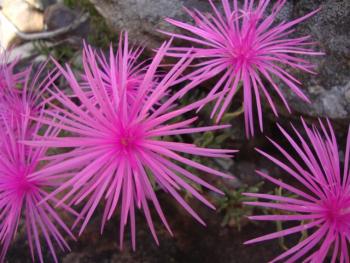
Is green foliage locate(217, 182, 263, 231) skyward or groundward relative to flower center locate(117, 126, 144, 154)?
skyward

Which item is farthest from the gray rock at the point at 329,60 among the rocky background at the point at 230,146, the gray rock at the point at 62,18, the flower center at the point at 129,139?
the gray rock at the point at 62,18

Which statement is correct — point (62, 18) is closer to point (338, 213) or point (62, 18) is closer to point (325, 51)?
point (325, 51)

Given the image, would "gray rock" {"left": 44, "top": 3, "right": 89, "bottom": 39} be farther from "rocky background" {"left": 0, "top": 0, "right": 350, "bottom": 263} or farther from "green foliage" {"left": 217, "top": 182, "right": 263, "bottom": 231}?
"green foliage" {"left": 217, "top": 182, "right": 263, "bottom": 231}

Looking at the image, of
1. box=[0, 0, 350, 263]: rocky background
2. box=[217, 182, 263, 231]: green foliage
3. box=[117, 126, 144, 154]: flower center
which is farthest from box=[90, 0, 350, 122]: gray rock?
box=[117, 126, 144, 154]: flower center

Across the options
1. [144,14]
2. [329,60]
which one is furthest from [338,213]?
[144,14]

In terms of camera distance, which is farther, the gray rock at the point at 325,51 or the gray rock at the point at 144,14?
the gray rock at the point at 144,14

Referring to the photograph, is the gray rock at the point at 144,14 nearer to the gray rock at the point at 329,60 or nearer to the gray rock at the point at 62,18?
the gray rock at the point at 329,60

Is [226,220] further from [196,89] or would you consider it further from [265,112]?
[196,89]

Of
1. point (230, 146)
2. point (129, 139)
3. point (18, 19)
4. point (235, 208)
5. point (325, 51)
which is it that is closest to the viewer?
point (129, 139)

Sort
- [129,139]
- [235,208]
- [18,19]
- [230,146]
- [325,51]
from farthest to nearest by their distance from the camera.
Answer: [18,19]
[230,146]
[235,208]
[325,51]
[129,139]
